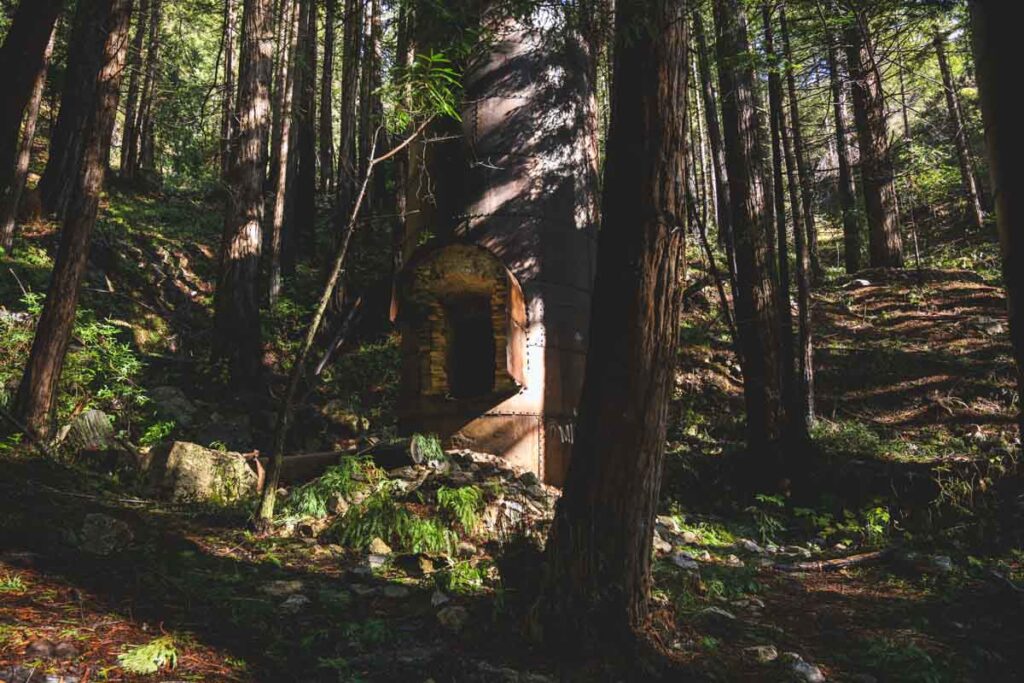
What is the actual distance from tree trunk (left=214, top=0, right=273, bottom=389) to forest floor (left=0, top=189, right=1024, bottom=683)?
0.92m

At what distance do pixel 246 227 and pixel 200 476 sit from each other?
22.8 ft

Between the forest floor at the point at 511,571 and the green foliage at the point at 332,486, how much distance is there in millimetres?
199

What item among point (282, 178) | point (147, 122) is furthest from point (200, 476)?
point (147, 122)

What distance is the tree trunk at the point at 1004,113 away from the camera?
239 centimetres

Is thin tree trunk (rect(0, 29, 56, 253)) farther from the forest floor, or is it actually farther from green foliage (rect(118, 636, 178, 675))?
green foliage (rect(118, 636, 178, 675))

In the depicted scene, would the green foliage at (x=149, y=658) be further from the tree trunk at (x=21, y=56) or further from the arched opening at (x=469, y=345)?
the arched opening at (x=469, y=345)

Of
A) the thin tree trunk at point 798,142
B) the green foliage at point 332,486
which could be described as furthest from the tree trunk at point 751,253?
the green foliage at point 332,486

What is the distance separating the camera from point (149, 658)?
8.92 feet

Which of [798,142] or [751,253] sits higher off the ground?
[798,142]

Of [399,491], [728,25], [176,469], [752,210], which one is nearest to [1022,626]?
[399,491]

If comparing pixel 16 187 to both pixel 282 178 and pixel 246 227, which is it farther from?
pixel 282 178

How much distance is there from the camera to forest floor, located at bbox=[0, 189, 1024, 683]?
310 centimetres

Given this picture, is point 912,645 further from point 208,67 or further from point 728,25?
point 208,67

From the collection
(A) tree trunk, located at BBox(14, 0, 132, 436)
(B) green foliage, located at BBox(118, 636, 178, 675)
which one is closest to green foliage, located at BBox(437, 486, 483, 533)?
(B) green foliage, located at BBox(118, 636, 178, 675)
